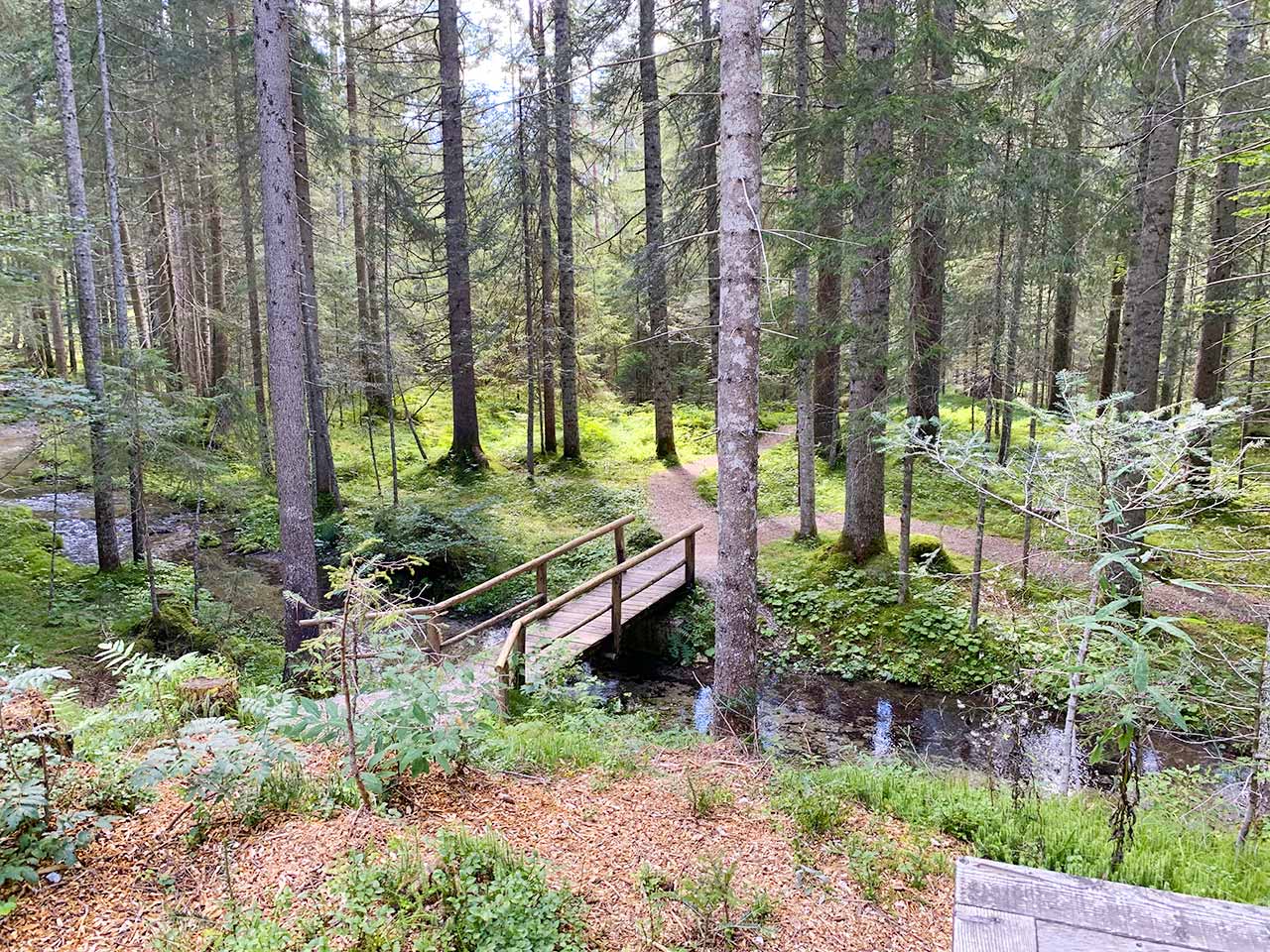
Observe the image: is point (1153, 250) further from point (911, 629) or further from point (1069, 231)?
point (911, 629)

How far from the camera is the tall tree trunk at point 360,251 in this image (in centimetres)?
1519

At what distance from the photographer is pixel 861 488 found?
32.8ft

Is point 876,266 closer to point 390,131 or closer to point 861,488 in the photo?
point 861,488

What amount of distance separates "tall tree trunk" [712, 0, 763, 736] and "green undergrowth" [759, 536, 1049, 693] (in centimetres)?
331

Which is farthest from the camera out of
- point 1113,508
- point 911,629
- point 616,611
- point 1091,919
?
point 911,629

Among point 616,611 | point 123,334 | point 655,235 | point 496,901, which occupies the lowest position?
point 616,611

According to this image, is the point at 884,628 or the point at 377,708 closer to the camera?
the point at 377,708

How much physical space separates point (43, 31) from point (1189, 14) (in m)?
17.4

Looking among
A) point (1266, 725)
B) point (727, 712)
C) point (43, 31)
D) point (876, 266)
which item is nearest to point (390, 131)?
point (43, 31)

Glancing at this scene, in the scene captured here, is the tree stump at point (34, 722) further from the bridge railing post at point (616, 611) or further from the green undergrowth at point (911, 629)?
the green undergrowth at point (911, 629)

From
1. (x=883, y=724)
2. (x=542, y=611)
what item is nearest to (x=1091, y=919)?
(x=542, y=611)

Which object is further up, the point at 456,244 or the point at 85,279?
the point at 456,244

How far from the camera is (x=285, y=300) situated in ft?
25.9

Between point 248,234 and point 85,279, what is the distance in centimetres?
598
